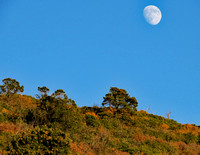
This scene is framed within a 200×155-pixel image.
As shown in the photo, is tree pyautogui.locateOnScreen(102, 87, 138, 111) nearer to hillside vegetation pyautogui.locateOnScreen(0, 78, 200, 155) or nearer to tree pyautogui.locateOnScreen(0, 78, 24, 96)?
hillside vegetation pyautogui.locateOnScreen(0, 78, 200, 155)

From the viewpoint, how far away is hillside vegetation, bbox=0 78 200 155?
34.1 ft

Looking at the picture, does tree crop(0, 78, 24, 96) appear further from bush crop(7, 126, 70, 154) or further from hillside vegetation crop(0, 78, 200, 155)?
bush crop(7, 126, 70, 154)

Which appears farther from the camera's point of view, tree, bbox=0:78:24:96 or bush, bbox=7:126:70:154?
tree, bbox=0:78:24:96

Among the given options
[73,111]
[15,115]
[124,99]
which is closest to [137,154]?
[73,111]

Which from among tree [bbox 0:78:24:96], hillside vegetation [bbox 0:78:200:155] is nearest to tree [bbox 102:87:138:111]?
hillside vegetation [bbox 0:78:200:155]

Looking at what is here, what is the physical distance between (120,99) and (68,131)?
19023 mm

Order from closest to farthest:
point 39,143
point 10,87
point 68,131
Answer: point 39,143 < point 68,131 < point 10,87

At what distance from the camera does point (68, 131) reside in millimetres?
16719

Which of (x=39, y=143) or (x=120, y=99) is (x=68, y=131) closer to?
(x=39, y=143)

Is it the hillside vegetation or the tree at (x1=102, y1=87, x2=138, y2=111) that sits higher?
the tree at (x1=102, y1=87, x2=138, y2=111)

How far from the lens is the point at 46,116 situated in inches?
699

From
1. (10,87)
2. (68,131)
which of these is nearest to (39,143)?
(68,131)

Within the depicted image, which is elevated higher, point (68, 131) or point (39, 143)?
point (68, 131)

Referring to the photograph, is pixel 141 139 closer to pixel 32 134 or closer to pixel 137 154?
pixel 137 154
